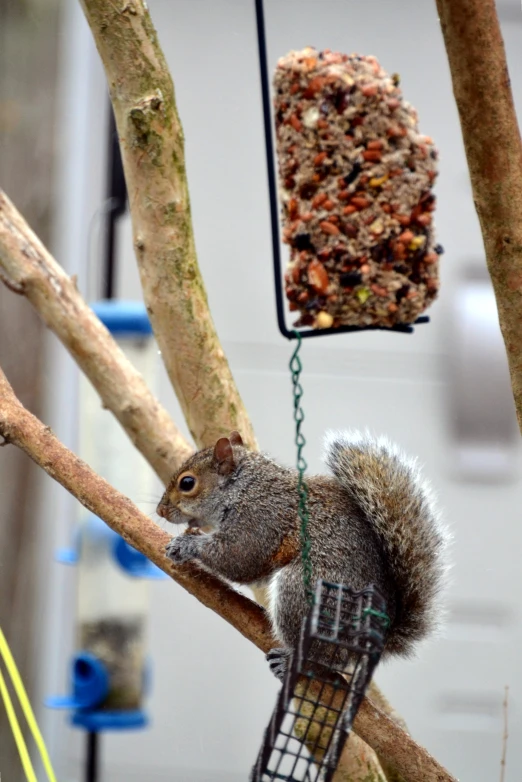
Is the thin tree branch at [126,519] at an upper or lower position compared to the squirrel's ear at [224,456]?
lower

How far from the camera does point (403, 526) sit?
116 centimetres

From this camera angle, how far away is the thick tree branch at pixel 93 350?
1.59 meters

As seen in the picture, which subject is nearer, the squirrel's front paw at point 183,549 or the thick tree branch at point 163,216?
the squirrel's front paw at point 183,549

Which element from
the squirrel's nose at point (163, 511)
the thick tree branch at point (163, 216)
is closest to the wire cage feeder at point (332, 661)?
the squirrel's nose at point (163, 511)

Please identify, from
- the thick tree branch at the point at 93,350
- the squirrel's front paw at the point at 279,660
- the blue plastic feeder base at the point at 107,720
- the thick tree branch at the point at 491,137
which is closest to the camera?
the thick tree branch at the point at 491,137

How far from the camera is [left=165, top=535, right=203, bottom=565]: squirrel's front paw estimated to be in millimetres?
1173

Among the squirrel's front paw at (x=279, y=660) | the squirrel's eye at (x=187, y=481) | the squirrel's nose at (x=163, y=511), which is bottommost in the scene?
the squirrel's front paw at (x=279, y=660)

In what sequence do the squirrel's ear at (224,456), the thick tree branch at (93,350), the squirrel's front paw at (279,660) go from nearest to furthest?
the squirrel's front paw at (279,660) → the squirrel's ear at (224,456) → the thick tree branch at (93,350)

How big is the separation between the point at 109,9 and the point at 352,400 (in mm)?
1387

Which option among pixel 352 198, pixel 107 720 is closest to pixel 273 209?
pixel 352 198

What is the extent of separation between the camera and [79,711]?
1.82 meters

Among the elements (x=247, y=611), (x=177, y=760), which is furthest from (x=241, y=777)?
(x=247, y=611)

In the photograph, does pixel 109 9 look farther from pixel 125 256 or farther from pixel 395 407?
pixel 395 407

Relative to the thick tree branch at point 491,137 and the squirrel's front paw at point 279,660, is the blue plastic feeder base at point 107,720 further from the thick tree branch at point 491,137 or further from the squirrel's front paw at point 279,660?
the thick tree branch at point 491,137
